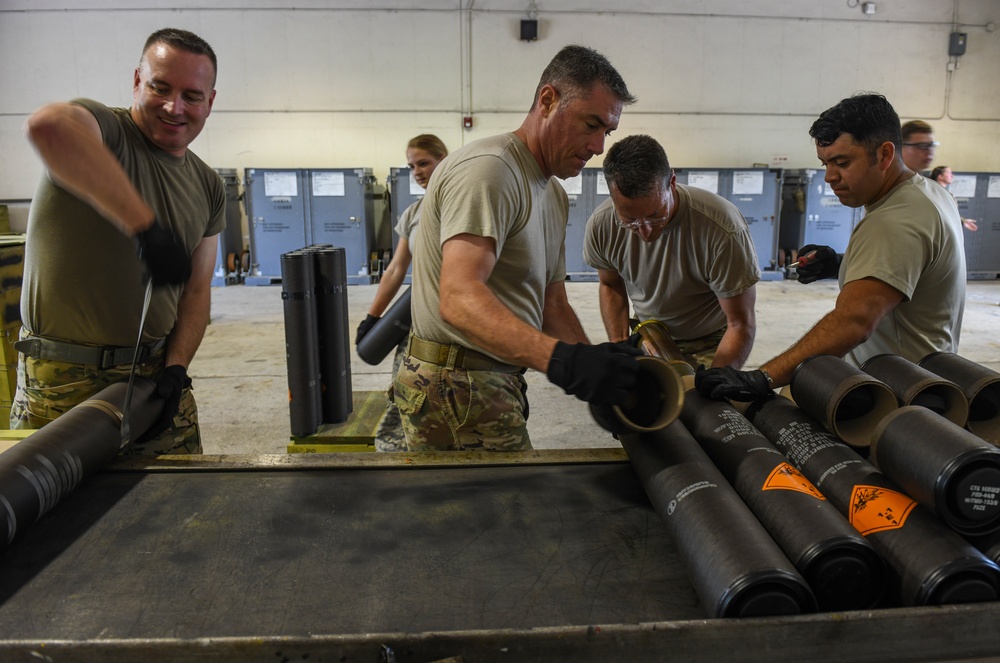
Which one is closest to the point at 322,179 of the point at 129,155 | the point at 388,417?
the point at 388,417

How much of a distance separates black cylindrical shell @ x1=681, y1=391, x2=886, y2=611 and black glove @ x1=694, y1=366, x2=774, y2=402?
0.70 feet

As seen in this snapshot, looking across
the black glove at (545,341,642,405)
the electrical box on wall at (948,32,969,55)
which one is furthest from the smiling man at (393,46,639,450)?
the electrical box on wall at (948,32,969,55)

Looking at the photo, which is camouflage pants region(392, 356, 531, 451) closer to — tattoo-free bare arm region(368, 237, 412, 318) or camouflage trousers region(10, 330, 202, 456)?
camouflage trousers region(10, 330, 202, 456)

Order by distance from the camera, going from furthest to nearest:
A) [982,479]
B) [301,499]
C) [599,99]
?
1. [599,99]
2. [301,499]
3. [982,479]

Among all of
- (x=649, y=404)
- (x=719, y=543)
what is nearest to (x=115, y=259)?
(x=649, y=404)

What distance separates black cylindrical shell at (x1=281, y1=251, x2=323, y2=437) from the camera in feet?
10.3

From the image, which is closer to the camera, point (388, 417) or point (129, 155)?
point (129, 155)

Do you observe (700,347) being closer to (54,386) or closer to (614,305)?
(614,305)

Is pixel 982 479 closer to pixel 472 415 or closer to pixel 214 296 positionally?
pixel 472 415

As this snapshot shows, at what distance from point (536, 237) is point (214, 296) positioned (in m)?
7.69

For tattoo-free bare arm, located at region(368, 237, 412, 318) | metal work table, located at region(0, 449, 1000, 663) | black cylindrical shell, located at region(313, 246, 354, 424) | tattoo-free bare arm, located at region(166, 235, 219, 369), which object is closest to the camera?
metal work table, located at region(0, 449, 1000, 663)

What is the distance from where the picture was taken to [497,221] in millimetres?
1604

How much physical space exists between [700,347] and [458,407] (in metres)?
1.39

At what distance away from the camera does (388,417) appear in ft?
10.9
